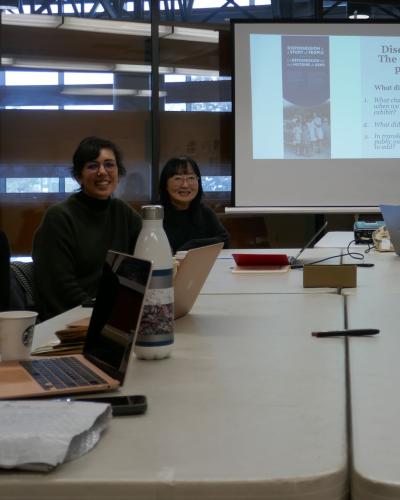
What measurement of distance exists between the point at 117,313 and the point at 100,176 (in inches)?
73.8

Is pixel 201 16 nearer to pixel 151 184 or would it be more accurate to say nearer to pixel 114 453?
pixel 151 184

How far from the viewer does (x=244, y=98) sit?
531 centimetres

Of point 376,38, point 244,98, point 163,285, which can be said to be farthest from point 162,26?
point 163,285

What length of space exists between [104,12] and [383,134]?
2508mm

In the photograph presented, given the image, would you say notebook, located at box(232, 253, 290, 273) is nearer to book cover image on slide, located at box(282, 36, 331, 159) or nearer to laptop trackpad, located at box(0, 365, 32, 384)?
laptop trackpad, located at box(0, 365, 32, 384)

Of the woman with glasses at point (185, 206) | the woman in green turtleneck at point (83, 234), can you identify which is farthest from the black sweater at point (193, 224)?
the woman in green turtleneck at point (83, 234)

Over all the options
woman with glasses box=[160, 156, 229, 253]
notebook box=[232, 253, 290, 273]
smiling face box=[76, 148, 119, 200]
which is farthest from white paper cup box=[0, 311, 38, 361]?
woman with glasses box=[160, 156, 229, 253]

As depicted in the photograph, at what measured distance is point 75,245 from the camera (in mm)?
2646

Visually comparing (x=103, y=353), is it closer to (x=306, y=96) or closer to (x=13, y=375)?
(x=13, y=375)

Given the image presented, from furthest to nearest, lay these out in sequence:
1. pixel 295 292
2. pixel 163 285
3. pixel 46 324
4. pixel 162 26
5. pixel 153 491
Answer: pixel 162 26 → pixel 295 292 → pixel 46 324 → pixel 163 285 → pixel 153 491

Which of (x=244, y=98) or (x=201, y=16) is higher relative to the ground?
(x=201, y=16)

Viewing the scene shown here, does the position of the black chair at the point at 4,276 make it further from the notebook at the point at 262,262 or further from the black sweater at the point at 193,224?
the black sweater at the point at 193,224

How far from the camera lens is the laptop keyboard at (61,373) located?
96cm

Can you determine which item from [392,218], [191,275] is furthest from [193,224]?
[191,275]
